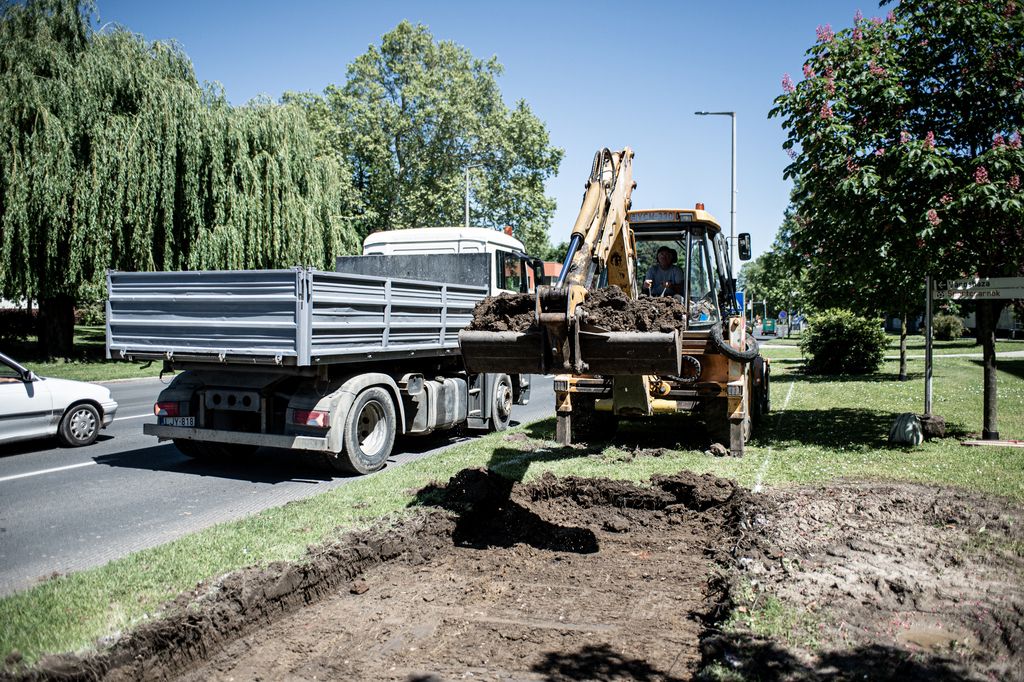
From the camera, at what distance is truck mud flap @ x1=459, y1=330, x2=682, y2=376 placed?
5301 millimetres

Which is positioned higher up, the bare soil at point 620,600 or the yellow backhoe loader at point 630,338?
the yellow backhoe loader at point 630,338

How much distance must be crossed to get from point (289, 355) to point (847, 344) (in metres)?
20.6

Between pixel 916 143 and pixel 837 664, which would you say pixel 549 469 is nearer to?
pixel 837 664

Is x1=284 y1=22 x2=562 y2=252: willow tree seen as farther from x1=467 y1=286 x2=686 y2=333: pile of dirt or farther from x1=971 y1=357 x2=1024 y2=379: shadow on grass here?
x1=467 y1=286 x2=686 y2=333: pile of dirt

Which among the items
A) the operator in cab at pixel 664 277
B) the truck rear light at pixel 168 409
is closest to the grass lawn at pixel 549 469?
the operator in cab at pixel 664 277

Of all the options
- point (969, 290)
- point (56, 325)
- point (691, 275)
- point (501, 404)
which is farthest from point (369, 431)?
point (56, 325)

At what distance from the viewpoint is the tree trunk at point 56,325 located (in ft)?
72.5

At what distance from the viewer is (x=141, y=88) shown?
2080 centimetres

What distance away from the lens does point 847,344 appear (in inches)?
899

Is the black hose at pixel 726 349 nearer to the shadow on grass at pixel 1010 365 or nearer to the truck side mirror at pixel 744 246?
the truck side mirror at pixel 744 246

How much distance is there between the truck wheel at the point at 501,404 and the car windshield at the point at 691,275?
10.0ft

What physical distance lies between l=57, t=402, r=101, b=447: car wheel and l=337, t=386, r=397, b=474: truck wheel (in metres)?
4.46

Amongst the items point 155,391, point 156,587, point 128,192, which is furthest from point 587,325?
point 128,192

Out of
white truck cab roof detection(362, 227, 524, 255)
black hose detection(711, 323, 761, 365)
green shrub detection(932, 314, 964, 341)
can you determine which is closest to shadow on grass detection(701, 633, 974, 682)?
black hose detection(711, 323, 761, 365)
